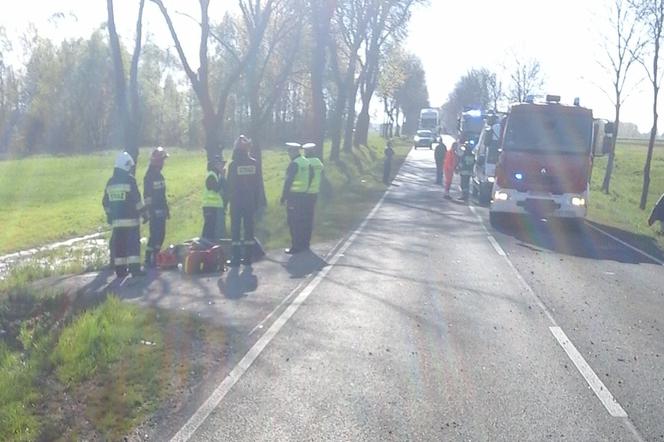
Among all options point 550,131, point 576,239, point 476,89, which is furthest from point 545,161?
point 476,89

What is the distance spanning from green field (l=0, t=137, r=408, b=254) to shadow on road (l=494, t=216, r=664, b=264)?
4.10 meters

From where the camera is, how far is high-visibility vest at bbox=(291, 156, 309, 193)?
15789 mm

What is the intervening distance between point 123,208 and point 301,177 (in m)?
4.00

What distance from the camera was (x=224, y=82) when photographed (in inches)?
1550

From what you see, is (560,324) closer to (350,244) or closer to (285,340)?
(285,340)

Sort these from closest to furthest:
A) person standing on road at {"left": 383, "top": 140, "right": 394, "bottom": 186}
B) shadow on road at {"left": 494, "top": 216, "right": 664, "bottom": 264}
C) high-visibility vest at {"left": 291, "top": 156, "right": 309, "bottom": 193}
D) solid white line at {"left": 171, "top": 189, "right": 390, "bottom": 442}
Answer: solid white line at {"left": 171, "top": 189, "right": 390, "bottom": 442} < high-visibility vest at {"left": 291, "top": 156, "right": 309, "bottom": 193} < shadow on road at {"left": 494, "top": 216, "right": 664, "bottom": 264} < person standing on road at {"left": 383, "top": 140, "right": 394, "bottom": 186}

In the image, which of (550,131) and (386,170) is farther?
(386,170)

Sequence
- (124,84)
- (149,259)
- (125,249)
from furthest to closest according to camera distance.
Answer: (124,84) → (149,259) → (125,249)

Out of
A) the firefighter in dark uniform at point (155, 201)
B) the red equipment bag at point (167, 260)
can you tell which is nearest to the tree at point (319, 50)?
the firefighter in dark uniform at point (155, 201)

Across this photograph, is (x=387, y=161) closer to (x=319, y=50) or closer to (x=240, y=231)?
(x=319, y=50)

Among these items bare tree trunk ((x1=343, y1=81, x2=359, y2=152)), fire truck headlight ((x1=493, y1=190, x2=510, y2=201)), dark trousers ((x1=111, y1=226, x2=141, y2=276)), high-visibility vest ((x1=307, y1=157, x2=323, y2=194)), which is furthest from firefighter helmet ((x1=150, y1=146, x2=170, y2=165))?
bare tree trunk ((x1=343, y1=81, x2=359, y2=152))

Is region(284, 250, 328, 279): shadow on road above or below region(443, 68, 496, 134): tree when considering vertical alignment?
below

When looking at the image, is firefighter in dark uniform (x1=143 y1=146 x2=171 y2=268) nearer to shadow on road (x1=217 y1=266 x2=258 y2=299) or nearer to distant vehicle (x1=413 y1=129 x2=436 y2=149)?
shadow on road (x1=217 y1=266 x2=258 y2=299)

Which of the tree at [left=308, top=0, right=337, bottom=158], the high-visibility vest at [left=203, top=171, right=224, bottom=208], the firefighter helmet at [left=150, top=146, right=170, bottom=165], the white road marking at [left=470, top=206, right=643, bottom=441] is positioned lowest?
the white road marking at [left=470, top=206, right=643, bottom=441]
